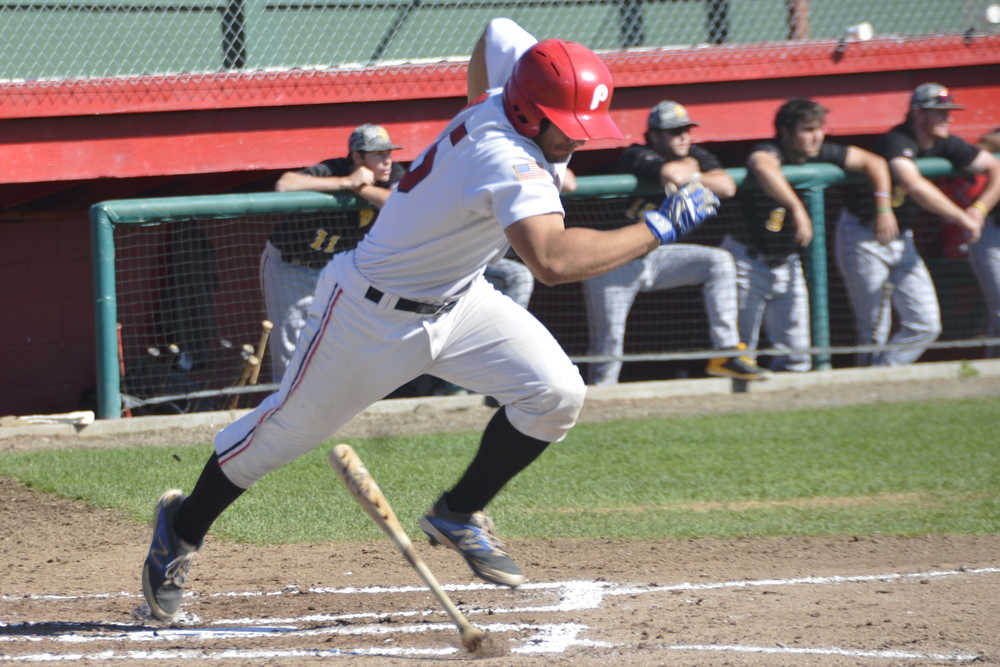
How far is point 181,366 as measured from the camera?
7.80 metres

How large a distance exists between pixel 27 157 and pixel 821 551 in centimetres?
555

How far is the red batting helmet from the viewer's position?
12.3 feet

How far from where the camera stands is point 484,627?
13.4 feet

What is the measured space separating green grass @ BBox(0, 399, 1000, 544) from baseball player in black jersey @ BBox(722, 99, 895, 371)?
2.64 feet

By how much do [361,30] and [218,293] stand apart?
2195 mm

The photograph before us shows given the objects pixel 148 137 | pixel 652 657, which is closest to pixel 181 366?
pixel 148 137

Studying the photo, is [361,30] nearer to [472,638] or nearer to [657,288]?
[657,288]

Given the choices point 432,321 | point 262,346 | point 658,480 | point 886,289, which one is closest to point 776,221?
point 886,289

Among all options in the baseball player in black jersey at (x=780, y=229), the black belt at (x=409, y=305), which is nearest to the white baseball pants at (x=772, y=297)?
the baseball player in black jersey at (x=780, y=229)

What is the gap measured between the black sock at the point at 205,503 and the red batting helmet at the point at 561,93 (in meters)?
1.46

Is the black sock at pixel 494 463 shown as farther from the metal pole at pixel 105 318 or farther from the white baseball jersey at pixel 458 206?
the metal pole at pixel 105 318

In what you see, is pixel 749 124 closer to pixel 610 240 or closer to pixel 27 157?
pixel 27 157

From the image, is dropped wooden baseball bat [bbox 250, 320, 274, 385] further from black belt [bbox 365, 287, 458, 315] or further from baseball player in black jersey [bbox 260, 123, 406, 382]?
black belt [bbox 365, 287, 458, 315]

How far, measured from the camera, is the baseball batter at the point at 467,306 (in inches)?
145
